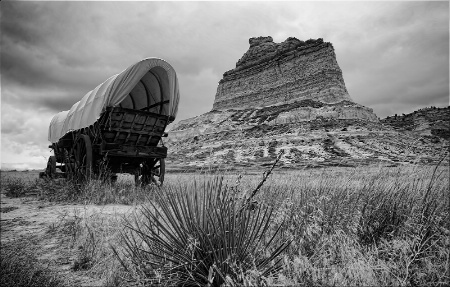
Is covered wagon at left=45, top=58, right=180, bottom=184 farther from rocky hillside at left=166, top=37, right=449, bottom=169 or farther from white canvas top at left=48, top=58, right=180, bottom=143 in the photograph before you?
rocky hillside at left=166, top=37, right=449, bottom=169

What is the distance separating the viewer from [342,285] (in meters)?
1.65

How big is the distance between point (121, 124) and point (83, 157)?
50.7 inches

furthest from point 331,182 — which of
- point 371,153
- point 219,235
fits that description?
point 371,153

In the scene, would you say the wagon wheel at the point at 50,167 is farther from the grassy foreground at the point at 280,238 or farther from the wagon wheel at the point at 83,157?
the grassy foreground at the point at 280,238

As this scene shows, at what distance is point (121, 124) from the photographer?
6.25 m

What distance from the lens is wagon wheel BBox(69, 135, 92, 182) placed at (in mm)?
5883

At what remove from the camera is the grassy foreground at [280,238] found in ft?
5.37

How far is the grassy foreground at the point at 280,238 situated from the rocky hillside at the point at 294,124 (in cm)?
903

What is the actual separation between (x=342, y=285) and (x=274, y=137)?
33729 mm

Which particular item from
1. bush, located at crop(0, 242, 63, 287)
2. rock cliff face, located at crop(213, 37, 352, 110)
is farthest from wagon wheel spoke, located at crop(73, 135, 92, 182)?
rock cliff face, located at crop(213, 37, 352, 110)

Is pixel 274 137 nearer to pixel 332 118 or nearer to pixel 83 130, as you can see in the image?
pixel 332 118

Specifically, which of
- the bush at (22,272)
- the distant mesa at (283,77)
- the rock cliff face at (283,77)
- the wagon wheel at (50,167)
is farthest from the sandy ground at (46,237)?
the rock cliff face at (283,77)

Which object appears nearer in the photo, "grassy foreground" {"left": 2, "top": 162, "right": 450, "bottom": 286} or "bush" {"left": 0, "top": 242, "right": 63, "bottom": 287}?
A: "grassy foreground" {"left": 2, "top": 162, "right": 450, "bottom": 286}

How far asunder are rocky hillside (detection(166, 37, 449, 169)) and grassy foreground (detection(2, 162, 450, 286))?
9029 millimetres
